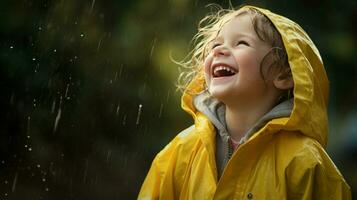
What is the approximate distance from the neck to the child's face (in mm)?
41

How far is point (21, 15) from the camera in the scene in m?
4.12

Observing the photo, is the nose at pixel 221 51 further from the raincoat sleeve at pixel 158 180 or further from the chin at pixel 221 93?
the raincoat sleeve at pixel 158 180

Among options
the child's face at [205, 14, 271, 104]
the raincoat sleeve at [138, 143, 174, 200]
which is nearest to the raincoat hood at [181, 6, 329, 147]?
the child's face at [205, 14, 271, 104]

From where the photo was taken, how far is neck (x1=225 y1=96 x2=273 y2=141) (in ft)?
8.12

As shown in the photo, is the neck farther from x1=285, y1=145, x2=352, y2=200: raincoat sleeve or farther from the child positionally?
x1=285, y1=145, x2=352, y2=200: raincoat sleeve

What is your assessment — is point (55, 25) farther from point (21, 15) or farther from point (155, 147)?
point (155, 147)

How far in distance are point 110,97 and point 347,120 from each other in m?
1.75

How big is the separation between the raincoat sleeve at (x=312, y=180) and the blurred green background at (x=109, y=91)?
2.11 m

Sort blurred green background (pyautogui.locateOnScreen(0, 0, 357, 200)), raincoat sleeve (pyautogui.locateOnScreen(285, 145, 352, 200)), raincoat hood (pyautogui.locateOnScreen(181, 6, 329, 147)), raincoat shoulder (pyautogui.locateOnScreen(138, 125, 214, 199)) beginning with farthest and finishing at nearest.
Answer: blurred green background (pyautogui.locateOnScreen(0, 0, 357, 200)), raincoat shoulder (pyautogui.locateOnScreen(138, 125, 214, 199)), raincoat hood (pyautogui.locateOnScreen(181, 6, 329, 147)), raincoat sleeve (pyautogui.locateOnScreen(285, 145, 352, 200))

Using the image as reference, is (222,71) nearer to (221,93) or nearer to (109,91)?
(221,93)

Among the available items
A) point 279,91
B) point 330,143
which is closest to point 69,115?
point 330,143

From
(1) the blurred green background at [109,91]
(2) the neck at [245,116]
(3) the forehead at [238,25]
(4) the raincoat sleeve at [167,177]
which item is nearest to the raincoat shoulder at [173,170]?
(4) the raincoat sleeve at [167,177]

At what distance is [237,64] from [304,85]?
11.1 inches

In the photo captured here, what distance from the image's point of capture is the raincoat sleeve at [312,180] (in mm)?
2213
